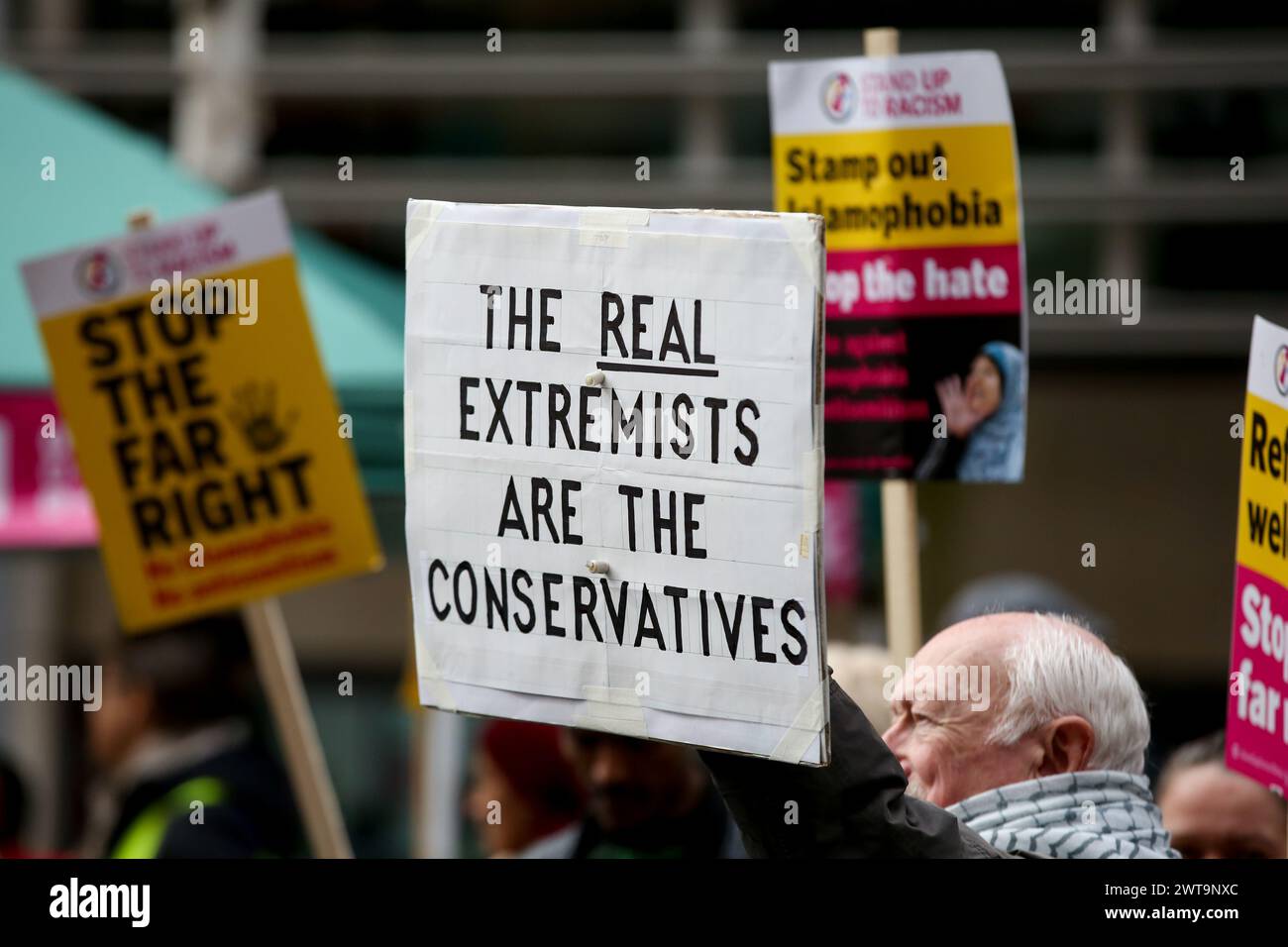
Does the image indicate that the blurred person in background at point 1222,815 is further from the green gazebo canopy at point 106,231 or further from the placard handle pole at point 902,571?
the green gazebo canopy at point 106,231

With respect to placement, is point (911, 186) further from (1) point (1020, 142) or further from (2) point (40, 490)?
(1) point (1020, 142)

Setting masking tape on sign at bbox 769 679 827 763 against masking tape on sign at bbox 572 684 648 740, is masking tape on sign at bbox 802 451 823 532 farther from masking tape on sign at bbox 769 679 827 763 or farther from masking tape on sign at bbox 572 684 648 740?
masking tape on sign at bbox 572 684 648 740

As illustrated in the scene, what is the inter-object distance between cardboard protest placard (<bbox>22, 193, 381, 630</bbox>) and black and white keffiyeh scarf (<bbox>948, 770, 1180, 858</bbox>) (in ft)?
5.82

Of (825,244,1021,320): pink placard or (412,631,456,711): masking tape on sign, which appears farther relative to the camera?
(825,244,1021,320): pink placard

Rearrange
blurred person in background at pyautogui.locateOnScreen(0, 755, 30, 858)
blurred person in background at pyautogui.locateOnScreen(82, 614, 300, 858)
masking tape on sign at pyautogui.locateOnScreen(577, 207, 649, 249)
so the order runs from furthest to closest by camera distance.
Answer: blurred person in background at pyautogui.locateOnScreen(0, 755, 30, 858)
blurred person in background at pyautogui.locateOnScreen(82, 614, 300, 858)
masking tape on sign at pyautogui.locateOnScreen(577, 207, 649, 249)

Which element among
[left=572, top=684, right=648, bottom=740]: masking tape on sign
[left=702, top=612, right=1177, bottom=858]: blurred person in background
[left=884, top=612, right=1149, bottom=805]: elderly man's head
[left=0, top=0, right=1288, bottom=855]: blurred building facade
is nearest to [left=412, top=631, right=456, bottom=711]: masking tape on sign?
[left=572, top=684, right=648, bottom=740]: masking tape on sign

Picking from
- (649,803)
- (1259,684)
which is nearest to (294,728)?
(649,803)

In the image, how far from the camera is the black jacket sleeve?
2369 millimetres

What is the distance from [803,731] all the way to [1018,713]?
0.47 m

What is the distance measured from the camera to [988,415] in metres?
3.72

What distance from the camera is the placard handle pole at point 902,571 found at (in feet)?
12.1

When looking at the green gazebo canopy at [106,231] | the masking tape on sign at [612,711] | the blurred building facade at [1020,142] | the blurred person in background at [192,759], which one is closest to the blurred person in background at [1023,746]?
the masking tape on sign at [612,711]

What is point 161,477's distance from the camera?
4078mm

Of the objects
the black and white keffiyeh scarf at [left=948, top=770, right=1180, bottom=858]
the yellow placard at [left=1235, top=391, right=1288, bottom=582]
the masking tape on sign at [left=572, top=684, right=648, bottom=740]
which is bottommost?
the black and white keffiyeh scarf at [left=948, top=770, right=1180, bottom=858]
